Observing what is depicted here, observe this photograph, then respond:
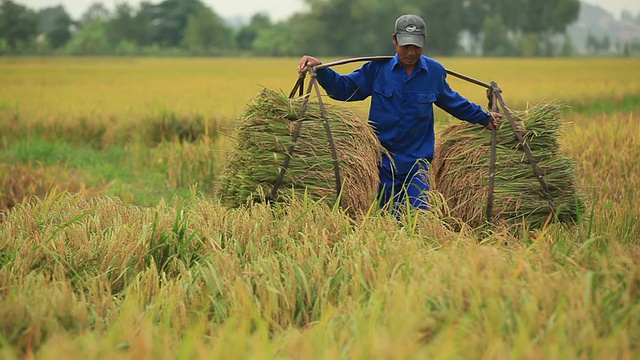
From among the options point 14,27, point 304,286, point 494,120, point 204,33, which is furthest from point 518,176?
point 204,33

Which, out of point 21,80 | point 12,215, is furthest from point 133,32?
point 12,215

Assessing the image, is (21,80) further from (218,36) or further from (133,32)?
(133,32)

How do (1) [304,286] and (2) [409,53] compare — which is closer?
(1) [304,286]

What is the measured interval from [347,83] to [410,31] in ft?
1.63

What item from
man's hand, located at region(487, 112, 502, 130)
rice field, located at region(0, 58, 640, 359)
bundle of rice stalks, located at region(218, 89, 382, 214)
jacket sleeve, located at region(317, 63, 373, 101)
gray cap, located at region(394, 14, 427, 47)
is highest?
gray cap, located at region(394, 14, 427, 47)

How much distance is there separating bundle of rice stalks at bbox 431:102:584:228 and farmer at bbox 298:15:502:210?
149 millimetres

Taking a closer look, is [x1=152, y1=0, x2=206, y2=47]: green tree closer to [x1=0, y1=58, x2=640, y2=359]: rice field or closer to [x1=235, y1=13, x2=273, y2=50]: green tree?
[x1=235, y1=13, x2=273, y2=50]: green tree

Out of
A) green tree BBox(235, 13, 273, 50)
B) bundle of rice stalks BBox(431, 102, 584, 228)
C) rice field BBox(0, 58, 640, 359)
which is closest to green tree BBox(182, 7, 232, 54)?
green tree BBox(235, 13, 273, 50)

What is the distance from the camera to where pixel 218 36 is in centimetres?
6781

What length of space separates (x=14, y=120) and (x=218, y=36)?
59.2 meters

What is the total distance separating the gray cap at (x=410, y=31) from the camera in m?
4.11

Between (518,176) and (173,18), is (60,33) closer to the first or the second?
(173,18)

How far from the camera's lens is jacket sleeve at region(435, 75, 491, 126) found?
4250mm

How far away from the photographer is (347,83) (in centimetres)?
440
